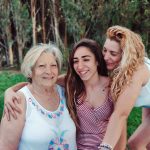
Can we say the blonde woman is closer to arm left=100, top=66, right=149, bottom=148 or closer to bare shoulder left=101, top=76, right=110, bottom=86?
arm left=100, top=66, right=149, bottom=148

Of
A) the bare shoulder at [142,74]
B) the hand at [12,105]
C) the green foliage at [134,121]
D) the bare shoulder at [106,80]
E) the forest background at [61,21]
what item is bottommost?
the green foliage at [134,121]

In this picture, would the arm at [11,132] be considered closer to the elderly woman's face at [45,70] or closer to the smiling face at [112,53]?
the elderly woman's face at [45,70]

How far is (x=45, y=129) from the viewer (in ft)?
10.1

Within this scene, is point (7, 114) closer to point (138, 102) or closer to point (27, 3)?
point (138, 102)

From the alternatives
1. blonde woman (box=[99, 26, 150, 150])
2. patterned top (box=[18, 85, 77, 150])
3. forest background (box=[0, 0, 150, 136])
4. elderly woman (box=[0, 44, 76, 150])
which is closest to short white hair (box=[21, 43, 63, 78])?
elderly woman (box=[0, 44, 76, 150])

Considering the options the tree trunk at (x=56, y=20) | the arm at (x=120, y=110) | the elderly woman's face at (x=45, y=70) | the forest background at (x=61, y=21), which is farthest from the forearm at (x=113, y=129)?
the tree trunk at (x=56, y=20)

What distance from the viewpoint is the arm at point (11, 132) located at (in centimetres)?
302

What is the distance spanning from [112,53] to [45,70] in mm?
471

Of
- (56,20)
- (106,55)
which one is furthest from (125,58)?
(56,20)

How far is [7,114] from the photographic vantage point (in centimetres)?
304

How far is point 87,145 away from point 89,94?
0.36 meters

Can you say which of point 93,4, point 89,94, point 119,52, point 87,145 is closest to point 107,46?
point 119,52

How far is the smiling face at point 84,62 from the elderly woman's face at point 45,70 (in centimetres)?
16

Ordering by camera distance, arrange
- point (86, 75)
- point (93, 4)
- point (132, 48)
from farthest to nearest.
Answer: point (93, 4) → point (86, 75) → point (132, 48)
